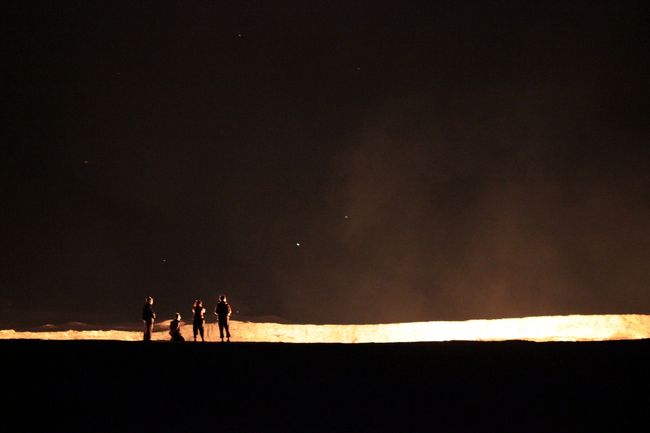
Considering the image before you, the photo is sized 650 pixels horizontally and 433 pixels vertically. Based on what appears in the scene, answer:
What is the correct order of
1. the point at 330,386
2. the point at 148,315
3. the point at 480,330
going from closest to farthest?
the point at 330,386 < the point at 148,315 < the point at 480,330

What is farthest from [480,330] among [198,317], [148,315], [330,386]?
[330,386]

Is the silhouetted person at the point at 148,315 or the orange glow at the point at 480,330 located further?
the orange glow at the point at 480,330

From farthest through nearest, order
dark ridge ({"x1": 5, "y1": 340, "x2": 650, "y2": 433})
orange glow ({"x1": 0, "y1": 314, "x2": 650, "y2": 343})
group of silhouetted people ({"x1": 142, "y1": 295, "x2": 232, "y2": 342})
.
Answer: orange glow ({"x1": 0, "y1": 314, "x2": 650, "y2": 343}) → group of silhouetted people ({"x1": 142, "y1": 295, "x2": 232, "y2": 342}) → dark ridge ({"x1": 5, "y1": 340, "x2": 650, "y2": 433})

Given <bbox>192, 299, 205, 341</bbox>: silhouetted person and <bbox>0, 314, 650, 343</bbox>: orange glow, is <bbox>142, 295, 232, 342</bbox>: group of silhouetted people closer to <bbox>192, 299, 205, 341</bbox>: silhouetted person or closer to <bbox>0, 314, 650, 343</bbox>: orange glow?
<bbox>192, 299, 205, 341</bbox>: silhouetted person

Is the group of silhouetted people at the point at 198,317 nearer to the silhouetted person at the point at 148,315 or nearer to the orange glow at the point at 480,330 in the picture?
the silhouetted person at the point at 148,315

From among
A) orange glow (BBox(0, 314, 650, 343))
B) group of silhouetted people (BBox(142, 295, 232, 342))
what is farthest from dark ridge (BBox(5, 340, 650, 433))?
orange glow (BBox(0, 314, 650, 343))

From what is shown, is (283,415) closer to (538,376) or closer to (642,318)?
(538,376)

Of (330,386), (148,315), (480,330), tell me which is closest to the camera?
(330,386)

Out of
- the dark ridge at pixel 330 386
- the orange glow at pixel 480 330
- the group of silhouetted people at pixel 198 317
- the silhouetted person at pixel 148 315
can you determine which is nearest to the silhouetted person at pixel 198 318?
the group of silhouetted people at pixel 198 317

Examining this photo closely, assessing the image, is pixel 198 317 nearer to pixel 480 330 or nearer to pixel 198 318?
pixel 198 318

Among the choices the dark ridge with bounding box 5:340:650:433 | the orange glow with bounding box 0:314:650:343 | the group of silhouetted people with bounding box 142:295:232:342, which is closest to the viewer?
the dark ridge with bounding box 5:340:650:433

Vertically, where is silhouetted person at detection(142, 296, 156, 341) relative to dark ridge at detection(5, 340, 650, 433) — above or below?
above

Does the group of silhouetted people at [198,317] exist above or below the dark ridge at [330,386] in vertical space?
above

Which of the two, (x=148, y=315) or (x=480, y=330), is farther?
(x=480, y=330)
